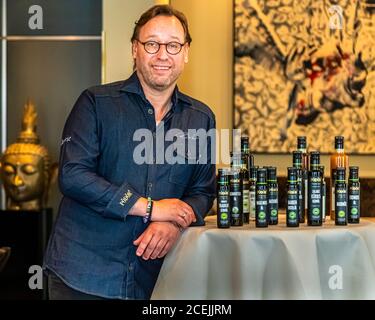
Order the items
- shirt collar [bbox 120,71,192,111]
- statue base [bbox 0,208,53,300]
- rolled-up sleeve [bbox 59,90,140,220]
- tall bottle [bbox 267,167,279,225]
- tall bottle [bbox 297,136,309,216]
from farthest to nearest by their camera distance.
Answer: statue base [bbox 0,208,53,300], tall bottle [bbox 297,136,309,216], tall bottle [bbox 267,167,279,225], shirt collar [bbox 120,71,192,111], rolled-up sleeve [bbox 59,90,140,220]

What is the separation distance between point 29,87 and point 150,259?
298 cm

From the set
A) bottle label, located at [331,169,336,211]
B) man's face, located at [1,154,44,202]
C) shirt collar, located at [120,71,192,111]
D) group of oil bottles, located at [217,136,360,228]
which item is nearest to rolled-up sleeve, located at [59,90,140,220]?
shirt collar, located at [120,71,192,111]

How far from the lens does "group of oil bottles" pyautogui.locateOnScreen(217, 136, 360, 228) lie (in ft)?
7.83

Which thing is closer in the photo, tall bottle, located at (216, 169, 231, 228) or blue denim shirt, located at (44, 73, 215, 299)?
blue denim shirt, located at (44, 73, 215, 299)

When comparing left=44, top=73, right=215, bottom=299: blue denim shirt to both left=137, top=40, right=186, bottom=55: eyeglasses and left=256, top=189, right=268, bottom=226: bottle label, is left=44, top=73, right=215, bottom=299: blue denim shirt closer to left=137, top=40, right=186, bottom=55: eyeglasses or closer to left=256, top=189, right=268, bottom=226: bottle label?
left=137, top=40, right=186, bottom=55: eyeglasses

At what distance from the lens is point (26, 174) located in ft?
14.9

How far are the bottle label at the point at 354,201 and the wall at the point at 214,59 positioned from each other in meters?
2.36

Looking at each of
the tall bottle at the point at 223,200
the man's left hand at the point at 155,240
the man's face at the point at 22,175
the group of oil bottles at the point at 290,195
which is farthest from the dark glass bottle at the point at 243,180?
the man's face at the point at 22,175

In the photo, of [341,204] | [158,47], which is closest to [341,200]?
[341,204]

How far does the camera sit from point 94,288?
2213mm

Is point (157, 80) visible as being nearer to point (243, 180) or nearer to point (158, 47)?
point (158, 47)

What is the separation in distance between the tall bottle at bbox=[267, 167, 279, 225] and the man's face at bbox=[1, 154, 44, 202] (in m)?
2.38

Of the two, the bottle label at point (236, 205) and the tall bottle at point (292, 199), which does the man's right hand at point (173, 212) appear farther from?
the tall bottle at point (292, 199)

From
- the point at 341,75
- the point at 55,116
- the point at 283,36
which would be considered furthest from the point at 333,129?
the point at 55,116
